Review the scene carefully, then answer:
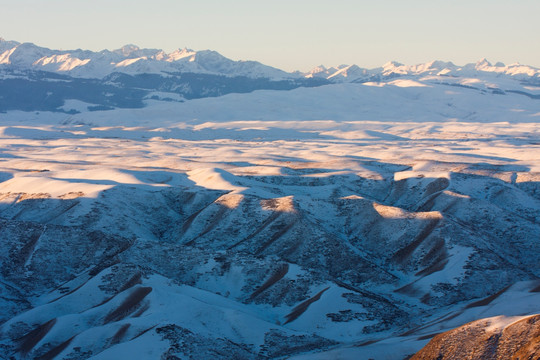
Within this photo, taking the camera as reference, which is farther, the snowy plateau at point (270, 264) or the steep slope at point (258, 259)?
the steep slope at point (258, 259)

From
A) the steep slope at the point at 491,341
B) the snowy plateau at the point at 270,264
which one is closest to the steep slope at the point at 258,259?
the snowy plateau at the point at 270,264

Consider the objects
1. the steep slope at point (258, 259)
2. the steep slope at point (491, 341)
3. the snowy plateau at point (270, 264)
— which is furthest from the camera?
the steep slope at point (258, 259)

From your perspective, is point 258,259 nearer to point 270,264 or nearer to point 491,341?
point 270,264

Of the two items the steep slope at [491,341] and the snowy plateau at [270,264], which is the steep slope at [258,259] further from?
the steep slope at [491,341]

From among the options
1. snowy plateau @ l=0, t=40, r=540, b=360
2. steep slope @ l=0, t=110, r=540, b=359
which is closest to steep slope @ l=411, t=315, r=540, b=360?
snowy plateau @ l=0, t=40, r=540, b=360

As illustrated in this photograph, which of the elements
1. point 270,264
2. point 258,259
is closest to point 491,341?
point 270,264

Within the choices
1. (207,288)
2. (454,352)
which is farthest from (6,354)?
(454,352)

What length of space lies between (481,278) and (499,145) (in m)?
109

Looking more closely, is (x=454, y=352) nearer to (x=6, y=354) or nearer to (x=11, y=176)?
(x=6, y=354)

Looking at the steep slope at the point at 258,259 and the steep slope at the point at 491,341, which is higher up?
the steep slope at the point at 491,341

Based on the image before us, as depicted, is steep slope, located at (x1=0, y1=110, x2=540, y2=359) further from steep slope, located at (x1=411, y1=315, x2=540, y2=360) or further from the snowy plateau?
steep slope, located at (x1=411, y1=315, x2=540, y2=360)

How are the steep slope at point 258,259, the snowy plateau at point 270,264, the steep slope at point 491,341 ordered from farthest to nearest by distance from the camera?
1. the steep slope at point 258,259
2. the snowy plateau at point 270,264
3. the steep slope at point 491,341

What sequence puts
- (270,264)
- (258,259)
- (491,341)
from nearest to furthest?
(491,341)
(270,264)
(258,259)

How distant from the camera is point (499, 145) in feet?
504
